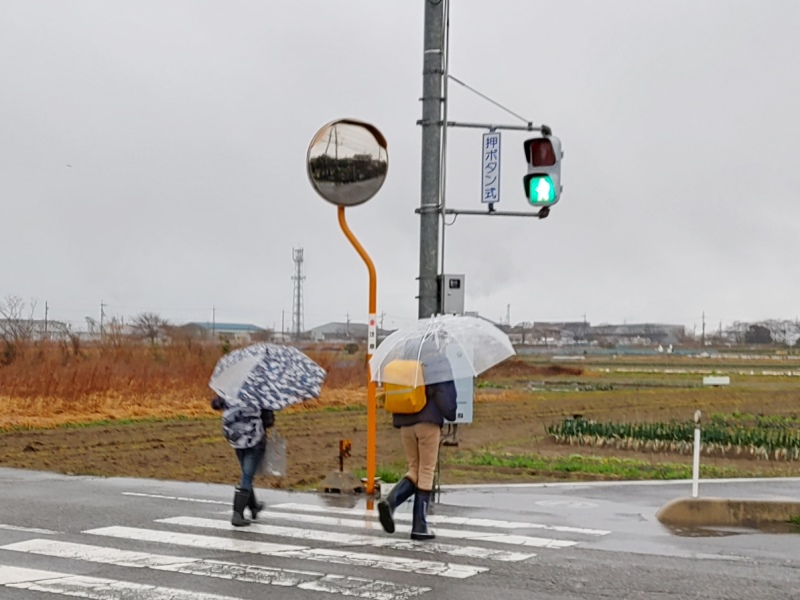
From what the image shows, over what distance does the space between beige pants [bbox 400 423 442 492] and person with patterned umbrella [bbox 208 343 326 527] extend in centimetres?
125

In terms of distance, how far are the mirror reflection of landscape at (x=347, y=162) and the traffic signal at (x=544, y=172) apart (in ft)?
5.64

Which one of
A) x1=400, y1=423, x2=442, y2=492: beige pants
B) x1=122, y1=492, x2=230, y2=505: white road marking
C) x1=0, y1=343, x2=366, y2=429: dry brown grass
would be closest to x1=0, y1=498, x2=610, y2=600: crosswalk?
x1=400, y1=423, x2=442, y2=492: beige pants

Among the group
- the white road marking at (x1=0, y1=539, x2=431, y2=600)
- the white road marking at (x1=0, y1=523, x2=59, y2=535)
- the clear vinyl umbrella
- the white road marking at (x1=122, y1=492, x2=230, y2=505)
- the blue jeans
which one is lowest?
the white road marking at (x1=122, y1=492, x2=230, y2=505)

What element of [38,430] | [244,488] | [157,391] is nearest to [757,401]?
[157,391]

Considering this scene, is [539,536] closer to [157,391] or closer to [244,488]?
[244,488]

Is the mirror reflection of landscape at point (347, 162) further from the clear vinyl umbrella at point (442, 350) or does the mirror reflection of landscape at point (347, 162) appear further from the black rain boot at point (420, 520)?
the black rain boot at point (420, 520)

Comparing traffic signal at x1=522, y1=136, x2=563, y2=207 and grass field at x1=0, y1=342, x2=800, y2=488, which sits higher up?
traffic signal at x1=522, y1=136, x2=563, y2=207

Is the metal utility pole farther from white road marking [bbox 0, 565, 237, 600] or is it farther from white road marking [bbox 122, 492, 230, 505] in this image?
white road marking [bbox 0, 565, 237, 600]

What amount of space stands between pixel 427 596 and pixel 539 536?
2.74m

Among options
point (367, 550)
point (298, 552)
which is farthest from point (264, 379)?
point (367, 550)

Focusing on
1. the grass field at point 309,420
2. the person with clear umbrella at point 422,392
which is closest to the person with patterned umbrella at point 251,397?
the person with clear umbrella at point 422,392

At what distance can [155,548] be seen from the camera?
9062 millimetres

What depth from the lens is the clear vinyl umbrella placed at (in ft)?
31.2

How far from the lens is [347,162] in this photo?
39.2 ft
